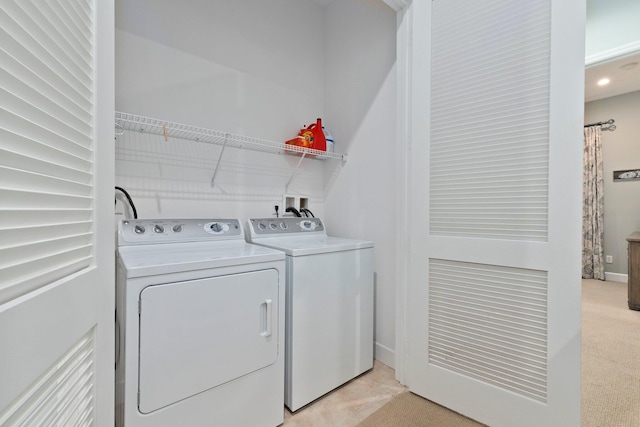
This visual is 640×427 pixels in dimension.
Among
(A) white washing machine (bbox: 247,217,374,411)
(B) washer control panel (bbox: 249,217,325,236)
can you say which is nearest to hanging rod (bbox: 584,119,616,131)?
(A) white washing machine (bbox: 247,217,374,411)

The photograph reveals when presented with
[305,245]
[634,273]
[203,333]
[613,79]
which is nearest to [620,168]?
[613,79]

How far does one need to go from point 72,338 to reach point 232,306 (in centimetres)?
66

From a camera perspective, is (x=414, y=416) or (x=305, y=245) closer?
(x=414, y=416)

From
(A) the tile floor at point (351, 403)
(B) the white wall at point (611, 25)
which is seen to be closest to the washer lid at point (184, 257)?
(A) the tile floor at point (351, 403)

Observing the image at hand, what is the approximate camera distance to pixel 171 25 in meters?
1.80

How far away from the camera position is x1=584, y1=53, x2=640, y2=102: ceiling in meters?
3.40

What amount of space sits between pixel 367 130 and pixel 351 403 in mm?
1865

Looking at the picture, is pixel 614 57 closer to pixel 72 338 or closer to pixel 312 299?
Answer: pixel 312 299

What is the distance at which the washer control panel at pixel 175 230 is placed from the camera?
4.76ft

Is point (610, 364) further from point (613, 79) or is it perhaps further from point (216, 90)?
point (613, 79)

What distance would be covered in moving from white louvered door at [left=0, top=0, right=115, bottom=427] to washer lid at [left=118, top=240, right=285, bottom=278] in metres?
0.22

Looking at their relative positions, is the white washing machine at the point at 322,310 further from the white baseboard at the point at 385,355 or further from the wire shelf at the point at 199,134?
the wire shelf at the point at 199,134

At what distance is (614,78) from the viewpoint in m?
3.79

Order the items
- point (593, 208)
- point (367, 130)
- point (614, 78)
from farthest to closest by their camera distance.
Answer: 1. point (593, 208)
2. point (614, 78)
3. point (367, 130)
